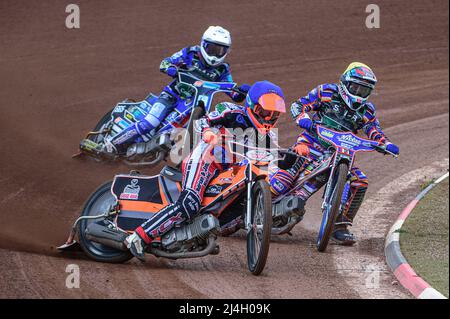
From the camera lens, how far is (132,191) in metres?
10.7

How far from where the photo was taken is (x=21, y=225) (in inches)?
444

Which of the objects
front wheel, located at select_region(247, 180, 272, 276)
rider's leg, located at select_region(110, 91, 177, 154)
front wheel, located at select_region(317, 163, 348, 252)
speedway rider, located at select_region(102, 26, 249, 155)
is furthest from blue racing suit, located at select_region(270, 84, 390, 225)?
rider's leg, located at select_region(110, 91, 177, 154)

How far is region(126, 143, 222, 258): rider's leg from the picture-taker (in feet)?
32.8

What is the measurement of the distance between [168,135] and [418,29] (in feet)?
38.2

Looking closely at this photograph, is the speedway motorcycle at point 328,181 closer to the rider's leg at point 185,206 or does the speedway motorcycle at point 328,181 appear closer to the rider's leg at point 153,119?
the rider's leg at point 185,206

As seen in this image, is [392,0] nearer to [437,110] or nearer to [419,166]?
[437,110]

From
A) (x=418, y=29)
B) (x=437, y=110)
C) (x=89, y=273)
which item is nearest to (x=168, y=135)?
(x=89, y=273)

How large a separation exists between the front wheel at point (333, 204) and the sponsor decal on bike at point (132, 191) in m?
2.30

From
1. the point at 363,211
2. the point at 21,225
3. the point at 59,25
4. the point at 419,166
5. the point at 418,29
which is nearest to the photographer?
the point at 21,225

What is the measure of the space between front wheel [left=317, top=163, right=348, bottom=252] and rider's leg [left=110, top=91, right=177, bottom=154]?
13.0 ft

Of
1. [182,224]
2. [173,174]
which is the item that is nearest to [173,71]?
[173,174]

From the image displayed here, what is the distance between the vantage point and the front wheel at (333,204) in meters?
11.0

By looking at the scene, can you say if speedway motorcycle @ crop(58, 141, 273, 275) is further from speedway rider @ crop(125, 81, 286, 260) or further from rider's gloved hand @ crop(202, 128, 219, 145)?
rider's gloved hand @ crop(202, 128, 219, 145)

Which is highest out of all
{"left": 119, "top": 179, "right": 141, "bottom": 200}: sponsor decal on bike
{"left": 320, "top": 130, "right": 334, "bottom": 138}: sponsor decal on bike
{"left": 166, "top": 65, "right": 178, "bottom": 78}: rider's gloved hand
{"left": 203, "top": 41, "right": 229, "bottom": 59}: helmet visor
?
{"left": 203, "top": 41, "right": 229, "bottom": 59}: helmet visor
